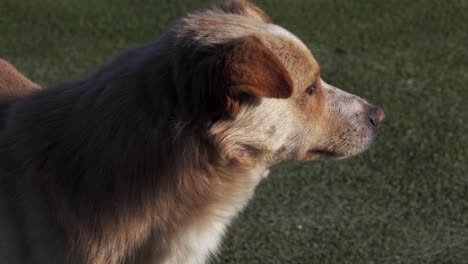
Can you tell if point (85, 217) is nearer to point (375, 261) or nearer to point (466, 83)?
point (375, 261)

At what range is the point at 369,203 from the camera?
472 cm

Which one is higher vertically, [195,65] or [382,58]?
[195,65]

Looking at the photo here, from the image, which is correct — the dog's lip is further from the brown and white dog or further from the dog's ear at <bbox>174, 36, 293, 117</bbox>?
the dog's ear at <bbox>174, 36, 293, 117</bbox>

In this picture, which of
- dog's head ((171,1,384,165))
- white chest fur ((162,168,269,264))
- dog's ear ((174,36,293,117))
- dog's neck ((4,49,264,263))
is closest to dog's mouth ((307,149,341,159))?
dog's head ((171,1,384,165))

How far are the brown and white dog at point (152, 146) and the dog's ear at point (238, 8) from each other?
0.15 metres

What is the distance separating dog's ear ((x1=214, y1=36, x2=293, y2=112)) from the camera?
257 cm

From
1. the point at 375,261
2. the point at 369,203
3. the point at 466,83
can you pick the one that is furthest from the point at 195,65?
the point at 466,83

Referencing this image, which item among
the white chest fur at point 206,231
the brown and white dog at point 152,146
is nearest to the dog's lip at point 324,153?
the brown and white dog at point 152,146

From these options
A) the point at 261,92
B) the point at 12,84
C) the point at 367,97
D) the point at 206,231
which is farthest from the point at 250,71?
the point at 367,97

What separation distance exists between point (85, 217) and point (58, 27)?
14.1 feet

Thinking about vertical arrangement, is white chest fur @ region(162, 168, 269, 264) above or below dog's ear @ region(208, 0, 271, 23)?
below

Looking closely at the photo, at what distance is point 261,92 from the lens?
2.57 m

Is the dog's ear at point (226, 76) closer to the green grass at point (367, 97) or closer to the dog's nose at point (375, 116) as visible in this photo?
the dog's nose at point (375, 116)

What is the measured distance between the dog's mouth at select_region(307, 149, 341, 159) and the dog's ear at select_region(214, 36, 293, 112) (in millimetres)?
601
